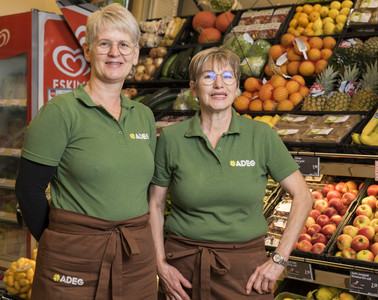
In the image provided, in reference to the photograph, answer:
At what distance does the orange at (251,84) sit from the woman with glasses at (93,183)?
7.07ft

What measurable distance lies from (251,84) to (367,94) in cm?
99

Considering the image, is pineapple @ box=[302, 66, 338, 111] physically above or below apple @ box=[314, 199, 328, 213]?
above

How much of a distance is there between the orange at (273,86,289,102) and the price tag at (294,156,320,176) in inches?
41.1

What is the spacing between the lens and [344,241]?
237 centimetres

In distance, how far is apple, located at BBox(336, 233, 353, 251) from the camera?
7.77 feet

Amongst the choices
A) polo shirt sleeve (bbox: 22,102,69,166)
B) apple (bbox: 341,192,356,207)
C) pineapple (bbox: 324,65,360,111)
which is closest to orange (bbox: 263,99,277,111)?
pineapple (bbox: 324,65,360,111)

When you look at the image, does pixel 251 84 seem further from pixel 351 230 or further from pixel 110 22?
pixel 110 22

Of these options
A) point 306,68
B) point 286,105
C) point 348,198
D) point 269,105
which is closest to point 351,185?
point 348,198

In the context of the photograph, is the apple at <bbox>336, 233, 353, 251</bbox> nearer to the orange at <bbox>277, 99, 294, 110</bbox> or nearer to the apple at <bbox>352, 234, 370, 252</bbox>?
the apple at <bbox>352, 234, 370, 252</bbox>

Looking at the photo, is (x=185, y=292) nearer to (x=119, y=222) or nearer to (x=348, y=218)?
(x=119, y=222)

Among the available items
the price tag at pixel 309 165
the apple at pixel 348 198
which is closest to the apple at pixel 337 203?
the apple at pixel 348 198

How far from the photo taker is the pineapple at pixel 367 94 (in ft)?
9.67

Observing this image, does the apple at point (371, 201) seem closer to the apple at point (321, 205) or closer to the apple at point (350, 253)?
the apple at point (321, 205)

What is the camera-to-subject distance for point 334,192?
111 inches
